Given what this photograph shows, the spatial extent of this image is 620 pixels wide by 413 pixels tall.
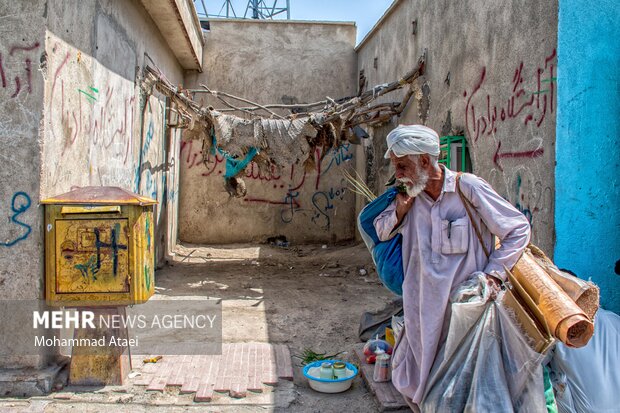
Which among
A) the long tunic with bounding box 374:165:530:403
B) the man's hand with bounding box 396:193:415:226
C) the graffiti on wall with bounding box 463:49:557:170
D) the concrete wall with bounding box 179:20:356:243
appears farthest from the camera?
the concrete wall with bounding box 179:20:356:243

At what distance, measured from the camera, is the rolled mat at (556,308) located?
2428mm

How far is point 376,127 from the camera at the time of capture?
31.5 ft

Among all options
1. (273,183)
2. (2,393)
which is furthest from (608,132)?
(273,183)

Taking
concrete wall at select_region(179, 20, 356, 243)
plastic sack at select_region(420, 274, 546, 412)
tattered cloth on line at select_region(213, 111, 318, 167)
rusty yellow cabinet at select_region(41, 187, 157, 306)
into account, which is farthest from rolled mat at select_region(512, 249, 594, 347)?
concrete wall at select_region(179, 20, 356, 243)

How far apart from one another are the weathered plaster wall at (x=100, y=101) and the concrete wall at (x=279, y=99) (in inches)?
126

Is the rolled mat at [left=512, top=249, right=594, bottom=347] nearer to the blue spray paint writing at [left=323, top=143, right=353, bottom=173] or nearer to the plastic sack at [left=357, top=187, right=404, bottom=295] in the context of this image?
the plastic sack at [left=357, top=187, right=404, bottom=295]

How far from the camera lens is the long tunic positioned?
9.52ft

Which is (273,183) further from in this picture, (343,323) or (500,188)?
(500,188)

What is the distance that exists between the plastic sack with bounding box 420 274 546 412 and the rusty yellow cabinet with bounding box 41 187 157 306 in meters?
2.17

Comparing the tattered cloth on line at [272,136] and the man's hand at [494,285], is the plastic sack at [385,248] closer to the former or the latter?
the man's hand at [494,285]

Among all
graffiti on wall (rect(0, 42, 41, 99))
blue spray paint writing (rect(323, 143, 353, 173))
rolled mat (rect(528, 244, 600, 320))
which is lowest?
rolled mat (rect(528, 244, 600, 320))

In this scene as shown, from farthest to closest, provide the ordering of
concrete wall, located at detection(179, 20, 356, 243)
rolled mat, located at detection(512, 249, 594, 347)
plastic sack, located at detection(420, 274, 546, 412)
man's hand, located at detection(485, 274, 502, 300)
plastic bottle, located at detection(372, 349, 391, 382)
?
concrete wall, located at detection(179, 20, 356, 243), plastic bottle, located at detection(372, 349, 391, 382), man's hand, located at detection(485, 274, 502, 300), plastic sack, located at detection(420, 274, 546, 412), rolled mat, located at detection(512, 249, 594, 347)

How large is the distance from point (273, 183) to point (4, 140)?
8126mm

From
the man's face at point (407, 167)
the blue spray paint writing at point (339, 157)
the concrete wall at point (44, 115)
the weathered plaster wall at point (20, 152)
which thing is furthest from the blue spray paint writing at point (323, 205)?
the man's face at point (407, 167)
